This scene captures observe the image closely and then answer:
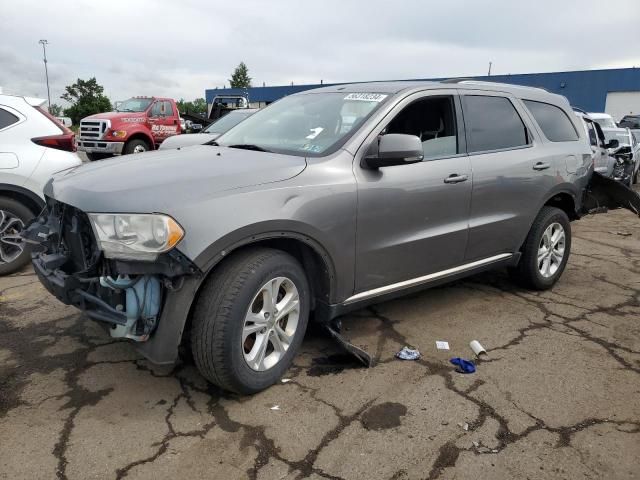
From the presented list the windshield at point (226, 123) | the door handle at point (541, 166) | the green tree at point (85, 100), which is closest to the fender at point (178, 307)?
the door handle at point (541, 166)

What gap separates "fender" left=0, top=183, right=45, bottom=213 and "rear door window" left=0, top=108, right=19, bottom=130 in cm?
60

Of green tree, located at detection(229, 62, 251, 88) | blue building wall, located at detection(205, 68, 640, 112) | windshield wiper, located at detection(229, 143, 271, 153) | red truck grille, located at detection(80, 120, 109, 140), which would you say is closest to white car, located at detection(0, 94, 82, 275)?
windshield wiper, located at detection(229, 143, 271, 153)

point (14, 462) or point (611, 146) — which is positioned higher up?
point (611, 146)

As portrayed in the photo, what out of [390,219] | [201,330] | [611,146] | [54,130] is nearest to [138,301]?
[201,330]

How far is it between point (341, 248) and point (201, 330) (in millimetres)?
959

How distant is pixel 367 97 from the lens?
3.59 metres

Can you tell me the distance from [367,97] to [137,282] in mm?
2007

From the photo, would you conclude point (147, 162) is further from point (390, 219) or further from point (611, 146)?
point (611, 146)

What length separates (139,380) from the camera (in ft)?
10.3

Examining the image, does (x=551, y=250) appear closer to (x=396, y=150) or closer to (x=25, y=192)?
(x=396, y=150)

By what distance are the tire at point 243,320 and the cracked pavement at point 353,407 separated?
0.19 metres

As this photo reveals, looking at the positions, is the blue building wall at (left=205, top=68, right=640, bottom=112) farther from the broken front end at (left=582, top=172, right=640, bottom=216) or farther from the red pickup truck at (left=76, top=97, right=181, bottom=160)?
the broken front end at (left=582, top=172, right=640, bottom=216)

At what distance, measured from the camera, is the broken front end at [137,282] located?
2483 mm

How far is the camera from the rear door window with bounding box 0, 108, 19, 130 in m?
4.99
